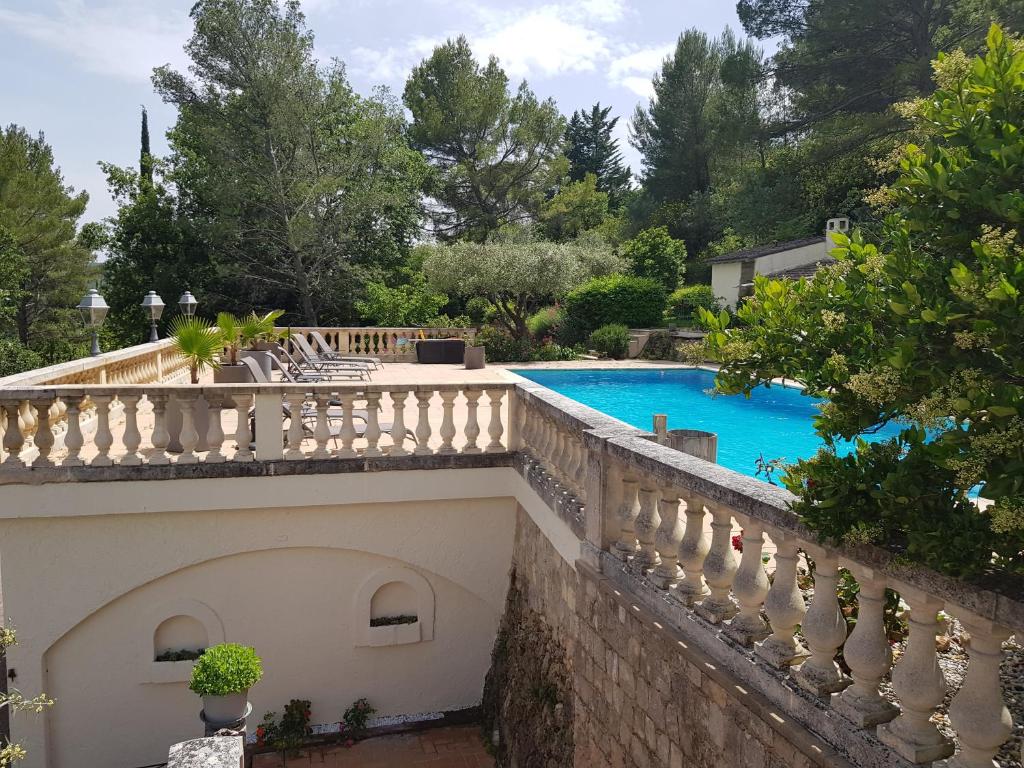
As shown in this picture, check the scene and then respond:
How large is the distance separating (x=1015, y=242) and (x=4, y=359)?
3074 cm

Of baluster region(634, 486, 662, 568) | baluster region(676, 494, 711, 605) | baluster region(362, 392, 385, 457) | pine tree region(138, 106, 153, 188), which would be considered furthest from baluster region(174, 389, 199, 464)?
pine tree region(138, 106, 153, 188)

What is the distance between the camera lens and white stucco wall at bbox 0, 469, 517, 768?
22.4 feet

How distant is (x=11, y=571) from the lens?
6.78 meters

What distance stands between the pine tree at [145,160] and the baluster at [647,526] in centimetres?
3011

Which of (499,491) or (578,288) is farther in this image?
(578,288)

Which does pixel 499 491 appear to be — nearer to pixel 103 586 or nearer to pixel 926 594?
pixel 103 586

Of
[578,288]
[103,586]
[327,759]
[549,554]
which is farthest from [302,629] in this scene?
[578,288]

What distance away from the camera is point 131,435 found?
664 centimetres

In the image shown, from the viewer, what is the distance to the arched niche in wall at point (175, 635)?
23.9ft

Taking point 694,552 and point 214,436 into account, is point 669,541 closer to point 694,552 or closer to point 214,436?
point 694,552

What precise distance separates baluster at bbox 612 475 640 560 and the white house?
73.4 ft

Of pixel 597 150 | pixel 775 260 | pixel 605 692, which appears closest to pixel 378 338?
pixel 775 260

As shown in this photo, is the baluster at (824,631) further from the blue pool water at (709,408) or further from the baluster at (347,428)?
the blue pool water at (709,408)

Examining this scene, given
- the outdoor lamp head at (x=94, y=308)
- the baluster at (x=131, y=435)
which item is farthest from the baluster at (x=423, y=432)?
the outdoor lamp head at (x=94, y=308)
